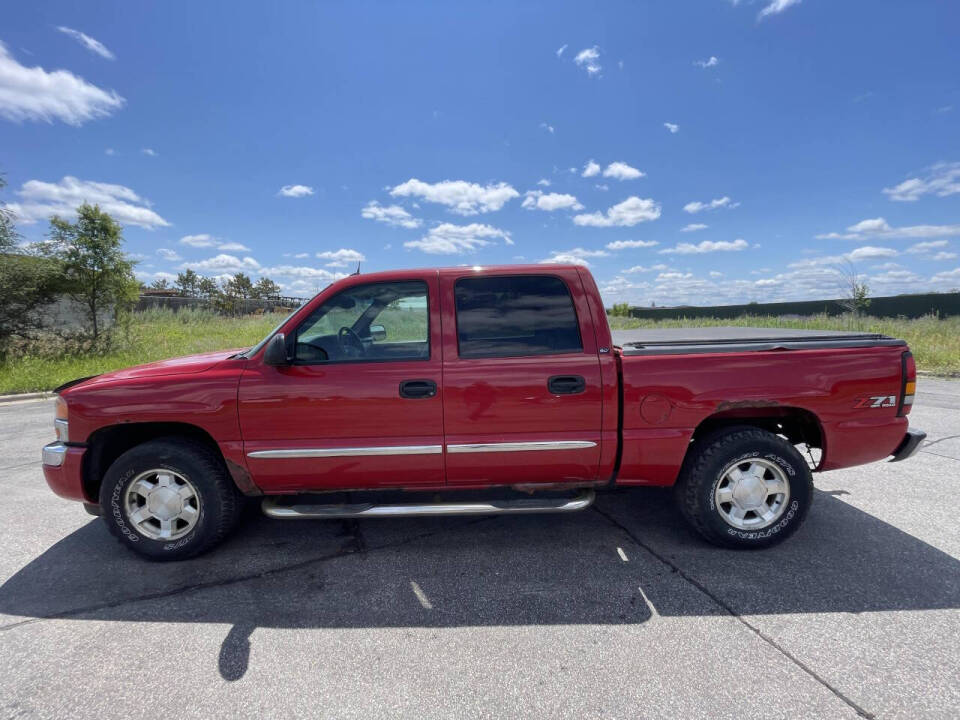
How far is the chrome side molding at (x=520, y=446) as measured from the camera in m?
2.86

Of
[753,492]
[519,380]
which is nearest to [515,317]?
[519,380]

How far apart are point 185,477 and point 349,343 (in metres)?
1.34

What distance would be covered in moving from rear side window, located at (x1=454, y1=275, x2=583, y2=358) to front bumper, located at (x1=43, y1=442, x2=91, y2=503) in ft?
8.46

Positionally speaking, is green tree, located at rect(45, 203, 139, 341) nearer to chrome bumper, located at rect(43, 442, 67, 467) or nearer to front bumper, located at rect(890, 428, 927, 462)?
chrome bumper, located at rect(43, 442, 67, 467)

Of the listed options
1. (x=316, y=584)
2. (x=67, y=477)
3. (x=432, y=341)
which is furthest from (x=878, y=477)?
(x=67, y=477)

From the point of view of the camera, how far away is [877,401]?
2.95 metres

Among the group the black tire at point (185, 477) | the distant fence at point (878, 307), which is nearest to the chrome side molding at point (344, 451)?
the black tire at point (185, 477)

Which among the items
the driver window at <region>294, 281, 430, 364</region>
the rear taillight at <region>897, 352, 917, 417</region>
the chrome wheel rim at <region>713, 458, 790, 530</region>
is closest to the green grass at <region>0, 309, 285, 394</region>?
the driver window at <region>294, 281, 430, 364</region>

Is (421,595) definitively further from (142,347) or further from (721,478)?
(142,347)

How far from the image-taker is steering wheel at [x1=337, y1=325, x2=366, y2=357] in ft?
9.65

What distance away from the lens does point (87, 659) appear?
217 centimetres

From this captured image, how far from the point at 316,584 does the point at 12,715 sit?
1281mm

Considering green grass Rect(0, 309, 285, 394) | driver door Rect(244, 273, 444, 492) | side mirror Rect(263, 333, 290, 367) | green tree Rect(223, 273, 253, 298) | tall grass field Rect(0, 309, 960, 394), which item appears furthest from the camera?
green tree Rect(223, 273, 253, 298)

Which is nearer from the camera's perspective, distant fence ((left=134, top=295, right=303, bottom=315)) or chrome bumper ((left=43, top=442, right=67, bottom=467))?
chrome bumper ((left=43, top=442, right=67, bottom=467))
